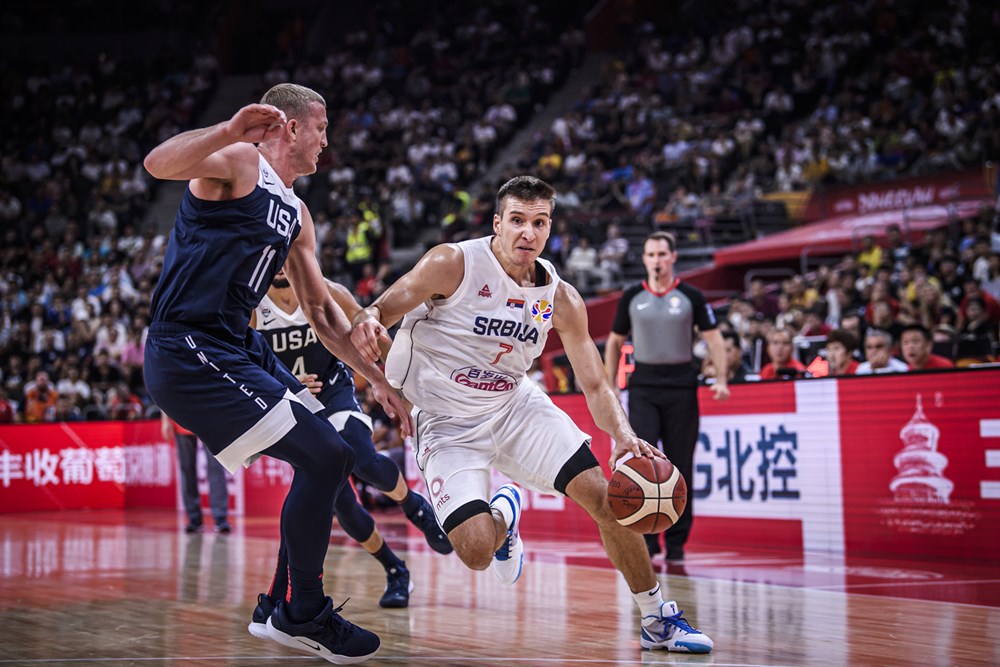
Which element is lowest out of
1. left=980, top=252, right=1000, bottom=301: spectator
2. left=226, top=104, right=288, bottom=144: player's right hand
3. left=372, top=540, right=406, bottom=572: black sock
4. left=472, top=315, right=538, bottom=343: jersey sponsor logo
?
left=372, top=540, right=406, bottom=572: black sock

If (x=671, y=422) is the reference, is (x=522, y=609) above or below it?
below

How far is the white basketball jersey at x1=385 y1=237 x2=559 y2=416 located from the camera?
17.5 ft

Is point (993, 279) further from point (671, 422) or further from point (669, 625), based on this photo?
point (669, 625)

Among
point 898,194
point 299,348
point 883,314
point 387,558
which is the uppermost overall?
point 898,194

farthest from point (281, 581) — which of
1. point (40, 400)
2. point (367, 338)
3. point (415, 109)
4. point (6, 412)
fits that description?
point (415, 109)

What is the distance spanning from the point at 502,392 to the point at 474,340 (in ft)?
1.04

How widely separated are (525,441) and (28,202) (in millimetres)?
22793

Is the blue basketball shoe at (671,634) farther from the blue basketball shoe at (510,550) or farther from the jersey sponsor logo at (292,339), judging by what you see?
the jersey sponsor logo at (292,339)

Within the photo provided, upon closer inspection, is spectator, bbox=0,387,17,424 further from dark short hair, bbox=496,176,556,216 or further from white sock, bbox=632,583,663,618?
white sock, bbox=632,583,663,618

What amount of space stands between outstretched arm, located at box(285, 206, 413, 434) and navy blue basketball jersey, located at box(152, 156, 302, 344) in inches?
10.1

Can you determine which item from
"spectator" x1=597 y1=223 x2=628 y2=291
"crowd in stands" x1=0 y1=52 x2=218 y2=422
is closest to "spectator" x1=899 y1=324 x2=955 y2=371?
"spectator" x1=597 y1=223 x2=628 y2=291

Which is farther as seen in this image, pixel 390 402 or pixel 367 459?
pixel 367 459

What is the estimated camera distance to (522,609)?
655cm

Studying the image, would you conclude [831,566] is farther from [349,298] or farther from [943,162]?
[943,162]
